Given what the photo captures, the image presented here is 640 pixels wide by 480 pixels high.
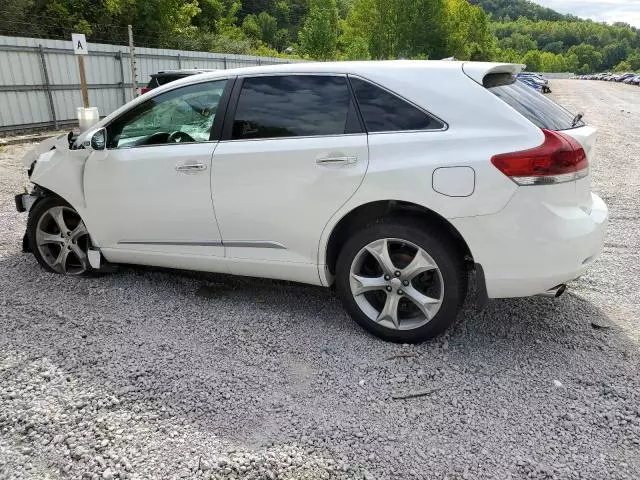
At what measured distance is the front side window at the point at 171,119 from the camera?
374 centimetres

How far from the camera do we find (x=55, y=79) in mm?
13766

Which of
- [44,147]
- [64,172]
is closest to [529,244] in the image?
[64,172]

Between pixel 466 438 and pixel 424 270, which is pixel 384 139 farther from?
pixel 466 438

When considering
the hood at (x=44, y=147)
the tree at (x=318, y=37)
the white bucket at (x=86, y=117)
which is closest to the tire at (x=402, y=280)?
the hood at (x=44, y=147)

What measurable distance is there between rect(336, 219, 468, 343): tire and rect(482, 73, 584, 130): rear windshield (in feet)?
2.84

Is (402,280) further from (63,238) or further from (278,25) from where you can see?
(278,25)

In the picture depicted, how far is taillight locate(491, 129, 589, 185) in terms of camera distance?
2844 millimetres

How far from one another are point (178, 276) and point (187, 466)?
2.32 meters

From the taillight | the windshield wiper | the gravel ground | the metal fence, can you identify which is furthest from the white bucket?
the taillight

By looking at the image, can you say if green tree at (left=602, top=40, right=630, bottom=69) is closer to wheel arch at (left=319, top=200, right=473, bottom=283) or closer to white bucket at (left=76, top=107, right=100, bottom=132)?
white bucket at (left=76, top=107, right=100, bottom=132)

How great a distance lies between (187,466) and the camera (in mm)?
2352

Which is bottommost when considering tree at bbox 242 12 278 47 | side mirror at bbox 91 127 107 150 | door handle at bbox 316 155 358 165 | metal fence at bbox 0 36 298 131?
tree at bbox 242 12 278 47

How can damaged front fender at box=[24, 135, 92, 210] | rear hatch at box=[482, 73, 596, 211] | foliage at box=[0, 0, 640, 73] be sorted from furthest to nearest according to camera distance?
foliage at box=[0, 0, 640, 73]
damaged front fender at box=[24, 135, 92, 210]
rear hatch at box=[482, 73, 596, 211]

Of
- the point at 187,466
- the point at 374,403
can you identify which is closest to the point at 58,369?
the point at 187,466
